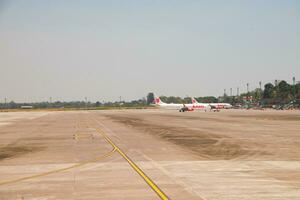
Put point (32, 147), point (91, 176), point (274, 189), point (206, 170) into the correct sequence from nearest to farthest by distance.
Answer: point (274, 189), point (91, 176), point (206, 170), point (32, 147)

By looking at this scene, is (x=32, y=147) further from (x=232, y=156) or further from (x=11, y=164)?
(x=232, y=156)

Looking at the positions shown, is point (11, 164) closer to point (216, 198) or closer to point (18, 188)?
point (18, 188)

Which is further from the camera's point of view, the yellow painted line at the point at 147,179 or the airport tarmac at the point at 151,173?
the airport tarmac at the point at 151,173

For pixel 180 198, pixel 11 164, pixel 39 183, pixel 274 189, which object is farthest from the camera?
pixel 11 164

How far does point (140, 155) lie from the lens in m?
20.9

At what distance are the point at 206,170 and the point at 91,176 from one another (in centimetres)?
420

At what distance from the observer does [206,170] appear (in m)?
15.8

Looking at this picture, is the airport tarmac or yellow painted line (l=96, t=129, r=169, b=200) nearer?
yellow painted line (l=96, t=129, r=169, b=200)

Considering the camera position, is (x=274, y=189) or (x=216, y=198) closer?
(x=216, y=198)

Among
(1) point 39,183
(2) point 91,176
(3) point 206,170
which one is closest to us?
(1) point 39,183

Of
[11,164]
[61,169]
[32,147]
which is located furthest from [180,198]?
[32,147]

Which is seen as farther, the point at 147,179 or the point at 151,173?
the point at 151,173

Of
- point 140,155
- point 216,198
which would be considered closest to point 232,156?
point 140,155

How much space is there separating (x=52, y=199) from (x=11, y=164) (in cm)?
775
